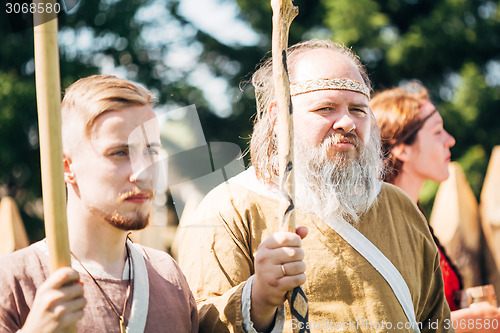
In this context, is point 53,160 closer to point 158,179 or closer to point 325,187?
point 158,179

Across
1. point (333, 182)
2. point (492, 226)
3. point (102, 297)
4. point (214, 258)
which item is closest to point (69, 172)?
point (102, 297)

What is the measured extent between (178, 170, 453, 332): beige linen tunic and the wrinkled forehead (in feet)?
1.43

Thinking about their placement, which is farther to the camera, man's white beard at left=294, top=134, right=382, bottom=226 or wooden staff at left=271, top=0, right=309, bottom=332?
man's white beard at left=294, top=134, right=382, bottom=226

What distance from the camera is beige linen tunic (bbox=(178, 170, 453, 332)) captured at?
223cm

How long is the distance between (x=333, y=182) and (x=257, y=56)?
7.74 metres

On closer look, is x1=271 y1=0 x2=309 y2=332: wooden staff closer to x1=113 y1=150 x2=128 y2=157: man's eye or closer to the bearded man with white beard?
the bearded man with white beard

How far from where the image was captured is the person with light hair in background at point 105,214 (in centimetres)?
181

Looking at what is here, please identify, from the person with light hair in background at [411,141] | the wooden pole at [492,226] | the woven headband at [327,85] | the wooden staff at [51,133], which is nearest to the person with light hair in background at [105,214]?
the wooden staff at [51,133]

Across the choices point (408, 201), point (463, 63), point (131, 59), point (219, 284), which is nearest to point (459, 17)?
point (463, 63)

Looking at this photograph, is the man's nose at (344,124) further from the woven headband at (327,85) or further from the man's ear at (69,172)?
the man's ear at (69,172)

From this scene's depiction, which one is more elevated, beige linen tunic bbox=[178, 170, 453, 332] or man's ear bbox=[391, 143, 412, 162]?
man's ear bbox=[391, 143, 412, 162]

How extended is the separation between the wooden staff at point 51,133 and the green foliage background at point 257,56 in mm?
6862

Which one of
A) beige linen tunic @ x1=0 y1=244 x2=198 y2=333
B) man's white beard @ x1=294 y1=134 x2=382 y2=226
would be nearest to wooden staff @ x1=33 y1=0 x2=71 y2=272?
beige linen tunic @ x1=0 y1=244 x2=198 y2=333

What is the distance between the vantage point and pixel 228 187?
2.43 metres
